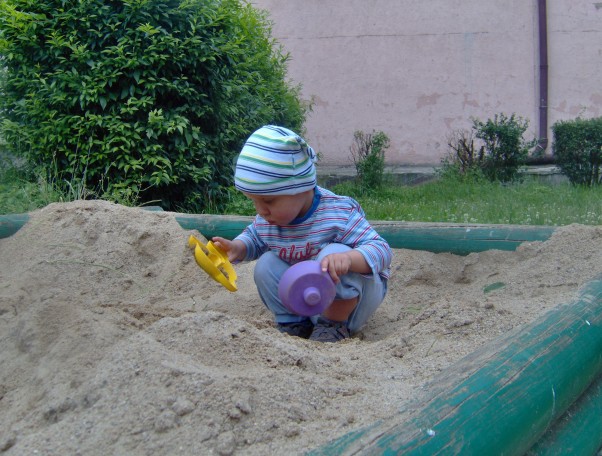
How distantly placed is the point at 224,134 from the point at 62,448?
4.89 m

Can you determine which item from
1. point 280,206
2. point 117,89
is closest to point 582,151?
point 117,89

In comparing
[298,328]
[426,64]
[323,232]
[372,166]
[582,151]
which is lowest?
[298,328]

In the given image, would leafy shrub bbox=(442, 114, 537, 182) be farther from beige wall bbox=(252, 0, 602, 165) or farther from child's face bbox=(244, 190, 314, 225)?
child's face bbox=(244, 190, 314, 225)

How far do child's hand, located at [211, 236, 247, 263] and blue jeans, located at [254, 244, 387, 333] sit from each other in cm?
10

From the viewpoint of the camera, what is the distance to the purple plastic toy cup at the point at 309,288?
2.45 meters

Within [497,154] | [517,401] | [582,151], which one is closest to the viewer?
[517,401]

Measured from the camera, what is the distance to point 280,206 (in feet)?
8.68

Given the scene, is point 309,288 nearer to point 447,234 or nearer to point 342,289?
point 342,289

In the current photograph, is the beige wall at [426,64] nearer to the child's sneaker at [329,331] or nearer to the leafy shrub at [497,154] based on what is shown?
the leafy shrub at [497,154]

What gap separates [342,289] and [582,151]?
6.00 meters

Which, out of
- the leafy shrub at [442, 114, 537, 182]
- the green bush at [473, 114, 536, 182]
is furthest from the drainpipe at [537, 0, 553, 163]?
the green bush at [473, 114, 536, 182]

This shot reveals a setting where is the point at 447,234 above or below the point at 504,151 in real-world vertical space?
below

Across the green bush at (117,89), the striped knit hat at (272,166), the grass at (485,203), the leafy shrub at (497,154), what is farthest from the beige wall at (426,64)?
the striped knit hat at (272,166)

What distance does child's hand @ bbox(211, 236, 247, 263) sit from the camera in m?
2.87
